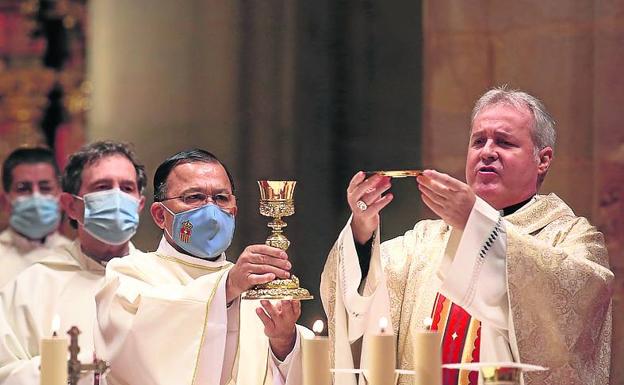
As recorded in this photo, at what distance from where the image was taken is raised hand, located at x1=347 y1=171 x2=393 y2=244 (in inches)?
213

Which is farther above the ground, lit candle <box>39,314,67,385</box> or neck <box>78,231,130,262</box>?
lit candle <box>39,314,67,385</box>

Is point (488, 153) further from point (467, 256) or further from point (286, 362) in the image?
point (286, 362)

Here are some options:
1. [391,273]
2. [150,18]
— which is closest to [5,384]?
[391,273]

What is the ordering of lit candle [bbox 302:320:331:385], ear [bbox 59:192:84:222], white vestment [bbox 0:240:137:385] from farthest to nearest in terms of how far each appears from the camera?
ear [bbox 59:192:84:222]
white vestment [bbox 0:240:137:385]
lit candle [bbox 302:320:331:385]

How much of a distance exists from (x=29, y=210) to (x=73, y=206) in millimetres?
1908

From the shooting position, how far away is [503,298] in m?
5.57

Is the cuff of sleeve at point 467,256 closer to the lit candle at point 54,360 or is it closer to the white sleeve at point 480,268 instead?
the white sleeve at point 480,268

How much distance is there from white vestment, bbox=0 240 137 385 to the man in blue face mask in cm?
104

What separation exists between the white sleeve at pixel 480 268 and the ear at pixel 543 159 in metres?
0.77

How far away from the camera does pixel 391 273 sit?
617 centimetres

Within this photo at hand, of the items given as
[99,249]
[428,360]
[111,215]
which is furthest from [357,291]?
[99,249]

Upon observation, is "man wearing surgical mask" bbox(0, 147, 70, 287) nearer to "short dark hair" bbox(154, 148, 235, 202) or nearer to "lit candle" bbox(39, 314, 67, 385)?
"short dark hair" bbox(154, 148, 235, 202)

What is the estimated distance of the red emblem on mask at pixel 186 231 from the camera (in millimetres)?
5969

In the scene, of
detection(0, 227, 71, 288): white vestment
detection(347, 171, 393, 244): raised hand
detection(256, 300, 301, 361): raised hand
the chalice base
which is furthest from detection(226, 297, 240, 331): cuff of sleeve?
detection(0, 227, 71, 288): white vestment
